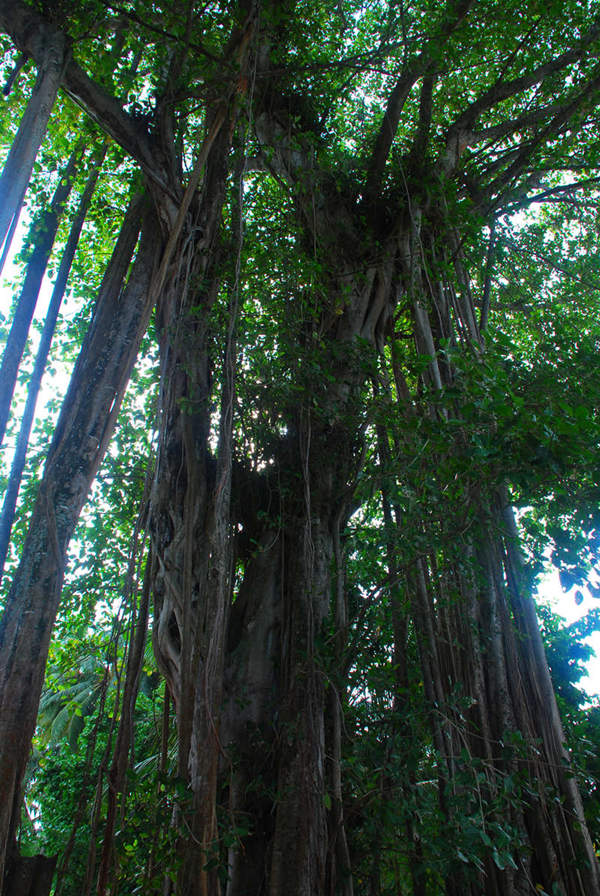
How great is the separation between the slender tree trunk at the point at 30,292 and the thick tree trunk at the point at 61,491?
0.25 meters

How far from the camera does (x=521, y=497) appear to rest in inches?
80.5

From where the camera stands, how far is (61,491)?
1942 mm

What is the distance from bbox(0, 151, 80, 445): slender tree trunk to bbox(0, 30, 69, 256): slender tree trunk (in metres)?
0.39

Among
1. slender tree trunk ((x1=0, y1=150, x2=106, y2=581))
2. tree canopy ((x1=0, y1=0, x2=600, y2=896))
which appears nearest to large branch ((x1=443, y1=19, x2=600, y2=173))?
tree canopy ((x1=0, y1=0, x2=600, y2=896))

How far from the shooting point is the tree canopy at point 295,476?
6.09ft

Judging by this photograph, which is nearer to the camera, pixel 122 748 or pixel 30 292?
pixel 122 748

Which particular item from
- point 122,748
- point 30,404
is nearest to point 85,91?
point 30,404

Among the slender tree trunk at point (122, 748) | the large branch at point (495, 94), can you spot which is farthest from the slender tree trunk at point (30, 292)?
the large branch at point (495, 94)

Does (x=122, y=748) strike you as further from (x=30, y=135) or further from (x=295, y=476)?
(x=30, y=135)

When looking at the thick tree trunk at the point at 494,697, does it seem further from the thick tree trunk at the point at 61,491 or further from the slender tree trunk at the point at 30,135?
the slender tree trunk at the point at 30,135

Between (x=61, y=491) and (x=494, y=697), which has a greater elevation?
(x=61, y=491)

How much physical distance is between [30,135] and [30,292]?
603 millimetres

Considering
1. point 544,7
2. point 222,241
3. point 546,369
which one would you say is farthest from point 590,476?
point 544,7

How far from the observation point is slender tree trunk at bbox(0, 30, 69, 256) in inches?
61.8
